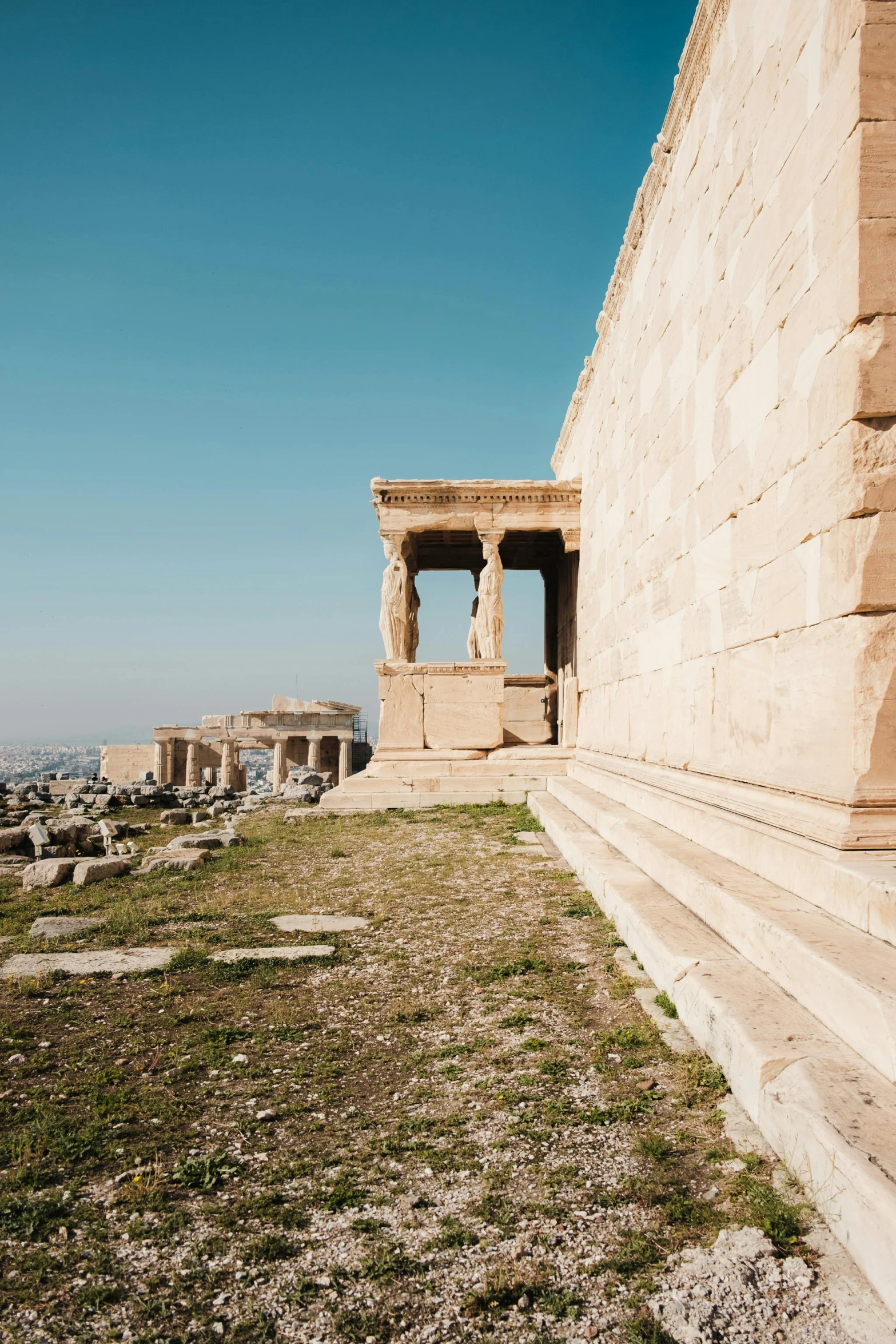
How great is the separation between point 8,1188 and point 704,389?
622cm

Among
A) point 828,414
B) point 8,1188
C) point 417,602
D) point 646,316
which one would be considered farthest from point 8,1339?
point 417,602

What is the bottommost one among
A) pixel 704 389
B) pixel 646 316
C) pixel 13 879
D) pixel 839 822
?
pixel 13 879

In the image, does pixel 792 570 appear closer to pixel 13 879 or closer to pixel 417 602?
pixel 13 879

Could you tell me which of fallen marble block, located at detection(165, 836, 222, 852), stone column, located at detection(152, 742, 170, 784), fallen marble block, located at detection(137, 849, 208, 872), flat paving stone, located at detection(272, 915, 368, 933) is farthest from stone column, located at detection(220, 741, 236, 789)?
flat paving stone, located at detection(272, 915, 368, 933)

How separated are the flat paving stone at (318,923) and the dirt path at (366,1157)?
668 mm

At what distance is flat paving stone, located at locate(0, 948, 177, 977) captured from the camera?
4.50 m

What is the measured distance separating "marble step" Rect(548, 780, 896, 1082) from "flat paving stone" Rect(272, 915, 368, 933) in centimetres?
200

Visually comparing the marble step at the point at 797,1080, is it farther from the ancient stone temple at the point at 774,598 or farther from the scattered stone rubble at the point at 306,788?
the scattered stone rubble at the point at 306,788

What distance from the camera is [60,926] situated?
5520 mm

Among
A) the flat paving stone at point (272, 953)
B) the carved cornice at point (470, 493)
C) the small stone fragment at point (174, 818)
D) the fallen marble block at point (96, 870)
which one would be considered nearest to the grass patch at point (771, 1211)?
the flat paving stone at point (272, 953)

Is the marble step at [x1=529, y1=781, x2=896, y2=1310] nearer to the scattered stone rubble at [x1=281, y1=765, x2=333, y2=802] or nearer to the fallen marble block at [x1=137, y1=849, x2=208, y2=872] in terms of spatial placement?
the fallen marble block at [x1=137, y1=849, x2=208, y2=872]

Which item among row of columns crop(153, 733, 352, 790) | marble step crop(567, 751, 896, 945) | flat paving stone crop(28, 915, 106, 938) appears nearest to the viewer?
marble step crop(567, 751, 896, 945)

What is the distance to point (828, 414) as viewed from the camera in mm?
3852

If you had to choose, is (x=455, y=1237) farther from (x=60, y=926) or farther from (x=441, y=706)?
(x=441, y=706)
